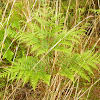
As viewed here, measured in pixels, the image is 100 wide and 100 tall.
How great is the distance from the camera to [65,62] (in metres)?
1.14

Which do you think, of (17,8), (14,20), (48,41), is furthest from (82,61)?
(17,8)

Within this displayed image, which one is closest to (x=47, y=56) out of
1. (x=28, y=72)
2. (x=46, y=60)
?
(x=46, y=60)

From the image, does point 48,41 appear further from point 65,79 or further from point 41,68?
point 65,79

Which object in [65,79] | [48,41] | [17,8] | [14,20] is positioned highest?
[17,8]

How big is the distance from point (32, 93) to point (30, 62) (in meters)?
0.56

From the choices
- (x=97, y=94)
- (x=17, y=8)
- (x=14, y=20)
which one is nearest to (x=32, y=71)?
(x=14, y=20)

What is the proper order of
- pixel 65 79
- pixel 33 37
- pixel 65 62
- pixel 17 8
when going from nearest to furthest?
1. pixel 33 37
2. pixel 65 62
3. pixel 65 79
4. pixel 17 8

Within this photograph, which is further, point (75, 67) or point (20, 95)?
point (20, 95)

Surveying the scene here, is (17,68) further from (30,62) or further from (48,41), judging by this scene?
(48,41)

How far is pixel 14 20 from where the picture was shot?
61.9 inches

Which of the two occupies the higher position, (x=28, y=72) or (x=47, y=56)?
(x=47, y=56)

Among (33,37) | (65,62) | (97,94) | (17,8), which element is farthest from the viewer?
(17,8)

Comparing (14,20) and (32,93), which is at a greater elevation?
(14,20)

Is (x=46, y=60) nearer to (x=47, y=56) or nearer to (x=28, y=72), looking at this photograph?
(x=47, y=56)
